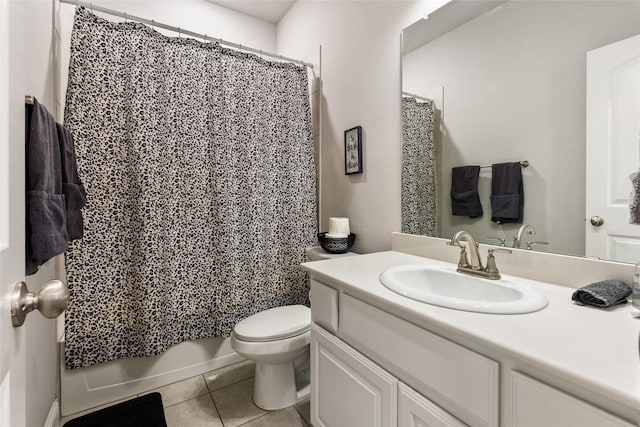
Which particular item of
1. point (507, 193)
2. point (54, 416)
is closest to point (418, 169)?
point (507, 193)

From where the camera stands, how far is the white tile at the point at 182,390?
169 centimetres

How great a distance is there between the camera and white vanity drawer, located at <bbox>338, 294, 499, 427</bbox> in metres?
0.69

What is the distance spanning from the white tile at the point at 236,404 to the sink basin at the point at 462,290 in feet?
3.66

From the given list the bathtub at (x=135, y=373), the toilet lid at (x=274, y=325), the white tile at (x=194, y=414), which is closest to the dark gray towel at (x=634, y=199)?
Result: the toilet lid at (x=274, y=325)

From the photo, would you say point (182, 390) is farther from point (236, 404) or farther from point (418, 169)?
point (418, 169)

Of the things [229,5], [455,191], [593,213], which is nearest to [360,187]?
[455,191]

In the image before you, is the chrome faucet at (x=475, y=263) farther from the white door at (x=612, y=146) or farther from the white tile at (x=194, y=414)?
the white tile at (x=194, y=414)

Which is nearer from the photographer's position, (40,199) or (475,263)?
(40,199)

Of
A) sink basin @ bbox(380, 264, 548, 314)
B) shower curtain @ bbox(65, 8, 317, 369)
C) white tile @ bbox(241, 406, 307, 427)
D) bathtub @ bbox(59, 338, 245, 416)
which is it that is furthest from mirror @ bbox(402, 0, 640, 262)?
bathtub @ bbox(59, 338, 245, 416)

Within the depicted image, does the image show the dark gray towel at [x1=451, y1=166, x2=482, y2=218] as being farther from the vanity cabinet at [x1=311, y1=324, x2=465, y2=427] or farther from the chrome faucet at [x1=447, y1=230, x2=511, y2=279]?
the vanity cabinet at [x1=311, y1=324, x2=465, y2=427]

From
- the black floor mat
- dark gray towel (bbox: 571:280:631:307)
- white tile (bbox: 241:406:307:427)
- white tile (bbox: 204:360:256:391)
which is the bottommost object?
white tile (bbox: 241:406:307:427)

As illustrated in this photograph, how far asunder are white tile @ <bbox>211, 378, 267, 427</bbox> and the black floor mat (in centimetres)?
28

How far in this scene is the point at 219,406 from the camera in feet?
5.39

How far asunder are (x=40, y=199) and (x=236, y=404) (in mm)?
1394
